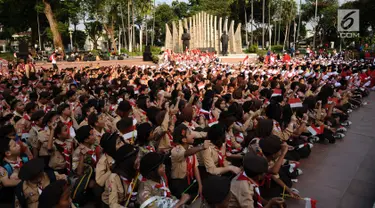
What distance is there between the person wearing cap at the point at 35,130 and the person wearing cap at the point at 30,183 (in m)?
1.91

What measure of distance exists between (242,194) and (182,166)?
1.24 meters

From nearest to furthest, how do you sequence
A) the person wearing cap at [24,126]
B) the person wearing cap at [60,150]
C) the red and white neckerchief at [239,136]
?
the person wearing cap at [60,150] < the person wearing cap at [24,126] < the red and white neckerchief at [239,136]

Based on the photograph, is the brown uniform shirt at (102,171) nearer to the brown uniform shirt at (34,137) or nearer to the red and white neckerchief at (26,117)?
the brown uniform shirt at (34,137)

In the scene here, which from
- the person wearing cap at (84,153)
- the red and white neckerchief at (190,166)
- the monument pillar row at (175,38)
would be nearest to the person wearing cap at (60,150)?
the person wearing cap at (84,153)

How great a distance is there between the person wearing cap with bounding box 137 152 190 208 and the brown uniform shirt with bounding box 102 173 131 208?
0.21 meters

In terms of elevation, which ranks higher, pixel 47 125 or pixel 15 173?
pixel 47 125

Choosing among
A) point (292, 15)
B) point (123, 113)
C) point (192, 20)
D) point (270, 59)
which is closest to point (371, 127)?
point (123, 113)

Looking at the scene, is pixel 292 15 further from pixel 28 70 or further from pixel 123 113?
pixel 123 113

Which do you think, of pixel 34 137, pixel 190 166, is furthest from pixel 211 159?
pixel 34 137

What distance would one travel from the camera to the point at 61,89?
9781 mm

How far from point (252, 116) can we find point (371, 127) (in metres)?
4.22

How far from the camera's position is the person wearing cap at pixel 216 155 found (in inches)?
172

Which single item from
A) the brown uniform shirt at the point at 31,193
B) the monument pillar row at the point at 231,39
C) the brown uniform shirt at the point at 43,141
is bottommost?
the brown uniform shirt at the point at 31,193

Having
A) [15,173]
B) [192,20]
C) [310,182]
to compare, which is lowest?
[310,182]
